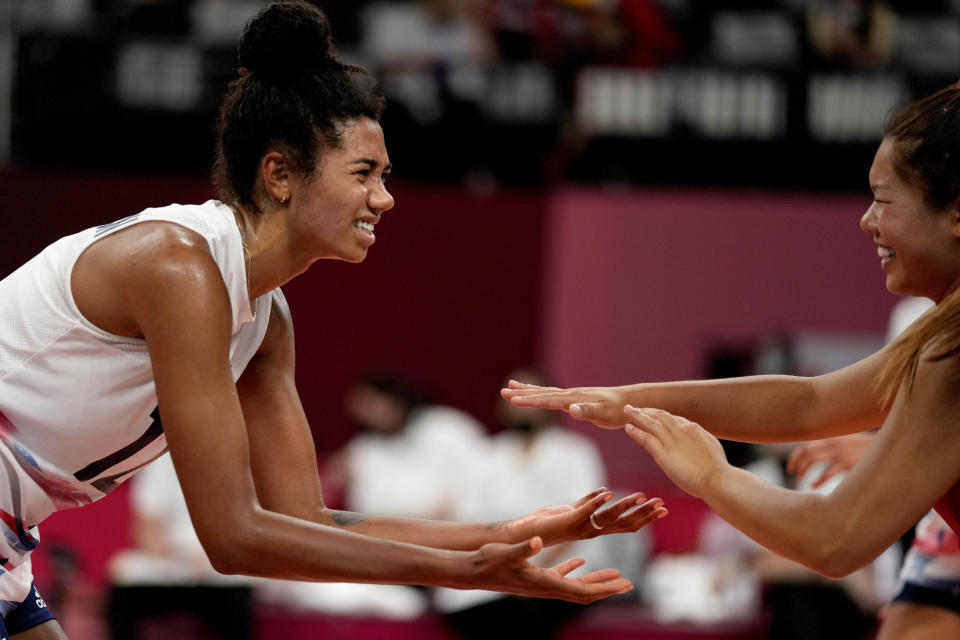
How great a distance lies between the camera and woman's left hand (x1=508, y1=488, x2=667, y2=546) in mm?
2725

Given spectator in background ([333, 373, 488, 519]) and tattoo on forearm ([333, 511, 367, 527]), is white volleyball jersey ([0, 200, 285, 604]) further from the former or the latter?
spectator in background ([333, 373, 488, 519])

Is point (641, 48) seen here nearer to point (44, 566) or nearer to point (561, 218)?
point (561, 218)

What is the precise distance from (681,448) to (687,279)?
707cm

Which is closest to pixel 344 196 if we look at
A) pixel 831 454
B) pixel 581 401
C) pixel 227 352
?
pixel 227 352

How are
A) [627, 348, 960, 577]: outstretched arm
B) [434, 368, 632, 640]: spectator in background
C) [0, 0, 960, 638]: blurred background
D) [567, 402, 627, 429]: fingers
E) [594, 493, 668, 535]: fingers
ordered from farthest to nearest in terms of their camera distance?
[0, 0, 960, 638]: blurred background → [434, 368, 632, 640]: spectator in background → [567, 402, 627, 429]: fingers → [594, 493, 668, 535]: fingers → [627, 348, 960, 577]: outstretched arm

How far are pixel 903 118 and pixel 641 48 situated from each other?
6.97 meters

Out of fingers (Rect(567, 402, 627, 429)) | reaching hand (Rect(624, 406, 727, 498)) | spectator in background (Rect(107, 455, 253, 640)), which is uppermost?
reaching hand (Rect(624, 406, 727, 498))

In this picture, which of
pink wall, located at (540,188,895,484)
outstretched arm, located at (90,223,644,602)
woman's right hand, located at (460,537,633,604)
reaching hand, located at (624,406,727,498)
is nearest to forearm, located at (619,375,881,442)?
reaching hand, located at (624,406,727,498)

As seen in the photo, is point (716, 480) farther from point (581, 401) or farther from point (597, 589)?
point (581, 401)

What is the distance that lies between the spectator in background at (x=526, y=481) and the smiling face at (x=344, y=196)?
347cm

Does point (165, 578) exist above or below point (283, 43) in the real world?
below

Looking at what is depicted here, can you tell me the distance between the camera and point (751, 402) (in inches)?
125

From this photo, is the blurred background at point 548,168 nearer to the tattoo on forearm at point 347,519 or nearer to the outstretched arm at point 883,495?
the tattoo on forearm at point 347,519

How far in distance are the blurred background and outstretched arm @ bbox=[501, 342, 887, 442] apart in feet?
18.5
